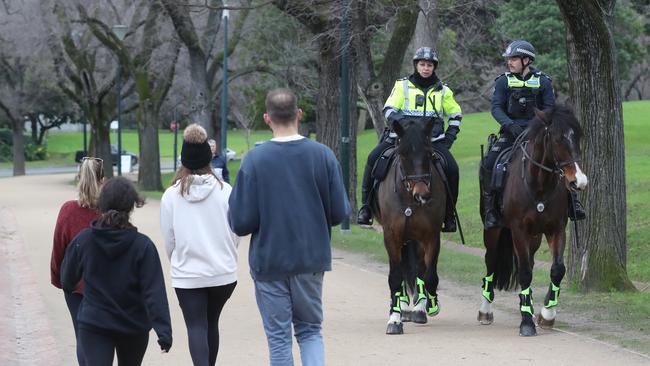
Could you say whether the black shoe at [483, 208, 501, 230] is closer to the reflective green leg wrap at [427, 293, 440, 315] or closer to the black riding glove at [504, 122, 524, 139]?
the black riding glove at [504, 122, 524, 139]

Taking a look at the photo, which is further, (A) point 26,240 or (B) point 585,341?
(A) point 26,240

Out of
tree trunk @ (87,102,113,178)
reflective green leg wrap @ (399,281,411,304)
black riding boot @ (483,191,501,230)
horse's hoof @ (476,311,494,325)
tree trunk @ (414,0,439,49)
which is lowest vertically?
tree trunk @ (87,102,113,178)

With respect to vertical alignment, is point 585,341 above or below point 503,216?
below

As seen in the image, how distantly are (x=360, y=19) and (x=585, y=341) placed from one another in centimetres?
1616

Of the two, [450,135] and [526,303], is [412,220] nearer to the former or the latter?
[450,135]

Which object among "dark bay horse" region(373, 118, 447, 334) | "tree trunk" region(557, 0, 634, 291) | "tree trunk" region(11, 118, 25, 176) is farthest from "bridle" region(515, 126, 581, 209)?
"tree trunk" region(11, 118, 25, 176)

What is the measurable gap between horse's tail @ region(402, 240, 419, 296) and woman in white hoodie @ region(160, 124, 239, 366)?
4.15 m

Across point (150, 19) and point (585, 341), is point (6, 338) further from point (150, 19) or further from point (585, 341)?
point (150, 19)

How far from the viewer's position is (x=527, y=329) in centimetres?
1104

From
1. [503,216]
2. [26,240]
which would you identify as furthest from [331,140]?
[503,216]

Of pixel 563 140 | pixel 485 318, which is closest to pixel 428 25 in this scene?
pixel 485 318

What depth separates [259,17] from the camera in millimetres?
45406

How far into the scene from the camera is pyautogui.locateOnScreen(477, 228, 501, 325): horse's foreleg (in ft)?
39.9

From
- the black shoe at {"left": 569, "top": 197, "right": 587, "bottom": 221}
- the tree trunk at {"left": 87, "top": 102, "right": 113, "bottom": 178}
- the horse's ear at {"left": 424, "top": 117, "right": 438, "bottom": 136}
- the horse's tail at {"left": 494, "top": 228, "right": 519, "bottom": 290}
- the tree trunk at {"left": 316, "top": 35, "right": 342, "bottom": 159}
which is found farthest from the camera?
the tree trunk at {"left": 87, "top": 102, "right": 113, "bottom": 178}
